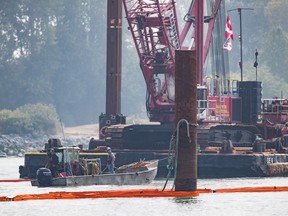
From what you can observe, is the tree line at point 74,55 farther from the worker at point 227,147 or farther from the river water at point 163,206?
the river water at point 163,206

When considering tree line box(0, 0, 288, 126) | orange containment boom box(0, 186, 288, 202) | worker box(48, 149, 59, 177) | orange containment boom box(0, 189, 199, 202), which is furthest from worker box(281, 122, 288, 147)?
tree line box(0, 0, 288, 126)

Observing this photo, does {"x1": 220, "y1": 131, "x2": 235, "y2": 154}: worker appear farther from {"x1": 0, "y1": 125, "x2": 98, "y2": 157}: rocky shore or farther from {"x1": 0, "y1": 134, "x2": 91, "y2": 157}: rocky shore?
{"x1": 0, "y1": 134, "x2": 91, "y2": 157}: rocky shore

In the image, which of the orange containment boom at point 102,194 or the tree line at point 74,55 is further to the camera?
the tree line at point 74,55

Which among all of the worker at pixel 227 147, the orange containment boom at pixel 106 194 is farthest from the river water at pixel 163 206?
the worker at pixel 227 147

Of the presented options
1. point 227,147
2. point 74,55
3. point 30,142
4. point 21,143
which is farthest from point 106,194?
point 74,55

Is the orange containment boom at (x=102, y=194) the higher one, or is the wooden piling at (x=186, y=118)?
the wooden piling at (x=186, y=118)

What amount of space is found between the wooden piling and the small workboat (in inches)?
373

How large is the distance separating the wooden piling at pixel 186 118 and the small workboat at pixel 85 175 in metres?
9.48

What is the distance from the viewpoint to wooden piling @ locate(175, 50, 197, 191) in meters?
59.8

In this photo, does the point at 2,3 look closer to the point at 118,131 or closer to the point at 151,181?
the point at 118,131

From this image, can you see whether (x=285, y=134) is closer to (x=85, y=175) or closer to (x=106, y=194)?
(x=85, y=175)

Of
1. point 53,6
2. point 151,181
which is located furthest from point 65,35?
point 151,181

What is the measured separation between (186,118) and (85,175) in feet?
38.4

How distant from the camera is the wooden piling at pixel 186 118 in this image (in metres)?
59.8
